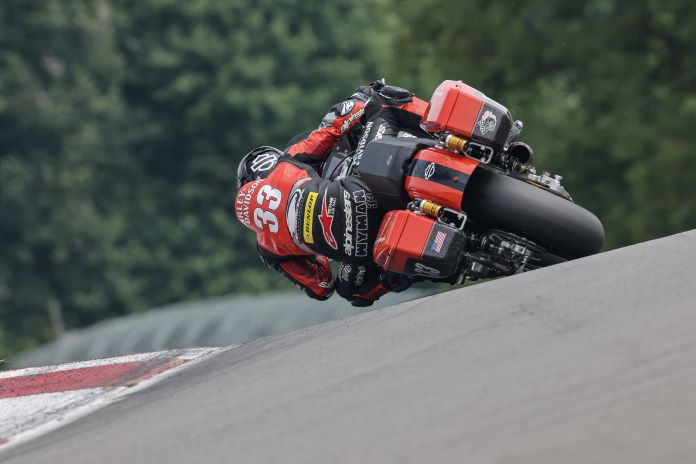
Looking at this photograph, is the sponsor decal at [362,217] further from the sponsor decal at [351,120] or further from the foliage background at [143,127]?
the foliage background at [143,127]

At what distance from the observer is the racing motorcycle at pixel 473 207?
5.73m

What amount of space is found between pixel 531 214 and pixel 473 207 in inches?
10.2

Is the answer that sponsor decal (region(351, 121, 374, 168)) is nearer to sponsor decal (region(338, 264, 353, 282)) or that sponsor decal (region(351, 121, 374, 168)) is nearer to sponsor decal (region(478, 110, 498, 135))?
sponsor decal (region(338, 264, 353, 282))

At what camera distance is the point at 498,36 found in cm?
1994

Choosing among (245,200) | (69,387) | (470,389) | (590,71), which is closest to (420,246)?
(245,200)

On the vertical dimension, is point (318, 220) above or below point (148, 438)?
above

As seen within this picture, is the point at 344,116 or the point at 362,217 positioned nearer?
the point at 362,217

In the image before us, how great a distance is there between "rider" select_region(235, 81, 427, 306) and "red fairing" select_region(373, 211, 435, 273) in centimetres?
32

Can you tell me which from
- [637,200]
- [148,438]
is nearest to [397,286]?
[148,438]

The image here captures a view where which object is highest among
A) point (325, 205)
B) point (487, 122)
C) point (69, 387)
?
point (487, 122)

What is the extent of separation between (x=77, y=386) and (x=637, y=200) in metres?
13.8

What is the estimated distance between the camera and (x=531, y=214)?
5.69 meters

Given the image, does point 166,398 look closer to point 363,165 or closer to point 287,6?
point 363,165

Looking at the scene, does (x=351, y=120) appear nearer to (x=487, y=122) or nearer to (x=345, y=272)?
(x=345, y=272)
